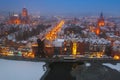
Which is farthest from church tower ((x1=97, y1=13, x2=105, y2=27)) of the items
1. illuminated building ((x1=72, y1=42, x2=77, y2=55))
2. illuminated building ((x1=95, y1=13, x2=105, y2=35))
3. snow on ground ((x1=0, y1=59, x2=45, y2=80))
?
snow on ground ((x1=0, y1=59, x2=45, y2=80))

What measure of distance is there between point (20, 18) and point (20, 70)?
0.63 meters

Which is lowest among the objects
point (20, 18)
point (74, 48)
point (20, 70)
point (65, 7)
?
point (20, 70)

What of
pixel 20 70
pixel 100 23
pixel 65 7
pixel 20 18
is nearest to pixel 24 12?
pixel 20 18

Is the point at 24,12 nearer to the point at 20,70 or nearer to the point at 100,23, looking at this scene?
the point at 20,70

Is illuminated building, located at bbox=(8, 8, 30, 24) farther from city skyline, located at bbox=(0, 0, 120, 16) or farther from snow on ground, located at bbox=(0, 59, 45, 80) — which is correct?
snow on ground, located at bbox=(0, 59, 45, 80)

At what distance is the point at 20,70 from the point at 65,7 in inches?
36.3

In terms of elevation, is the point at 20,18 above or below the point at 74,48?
above

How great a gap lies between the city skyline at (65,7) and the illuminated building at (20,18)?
6 cm

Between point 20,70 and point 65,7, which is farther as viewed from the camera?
point 65,7

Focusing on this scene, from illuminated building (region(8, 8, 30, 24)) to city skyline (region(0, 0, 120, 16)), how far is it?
2.4 inches

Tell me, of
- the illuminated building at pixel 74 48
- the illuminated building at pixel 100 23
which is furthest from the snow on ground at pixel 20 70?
the illuminated building at pixel 100 23

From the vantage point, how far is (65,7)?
9.50 feet

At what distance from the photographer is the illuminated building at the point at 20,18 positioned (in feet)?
9.44

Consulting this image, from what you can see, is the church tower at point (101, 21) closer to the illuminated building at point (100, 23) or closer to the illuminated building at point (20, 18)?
the illuminated building at point (100, 23)
